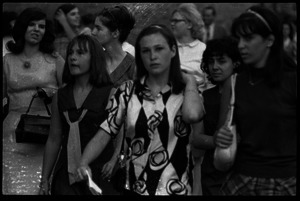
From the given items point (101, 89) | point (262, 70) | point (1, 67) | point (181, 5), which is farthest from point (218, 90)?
point (181, 5)

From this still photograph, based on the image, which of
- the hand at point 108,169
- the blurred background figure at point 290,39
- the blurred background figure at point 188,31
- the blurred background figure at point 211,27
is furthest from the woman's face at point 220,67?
the blurred background figure at point 290,39

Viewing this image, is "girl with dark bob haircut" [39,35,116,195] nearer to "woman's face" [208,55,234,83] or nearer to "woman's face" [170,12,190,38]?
"woman's face" [208,55,234,83]

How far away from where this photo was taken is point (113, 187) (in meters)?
7.09

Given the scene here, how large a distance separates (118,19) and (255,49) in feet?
8.72

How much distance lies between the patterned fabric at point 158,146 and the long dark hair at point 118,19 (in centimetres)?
230

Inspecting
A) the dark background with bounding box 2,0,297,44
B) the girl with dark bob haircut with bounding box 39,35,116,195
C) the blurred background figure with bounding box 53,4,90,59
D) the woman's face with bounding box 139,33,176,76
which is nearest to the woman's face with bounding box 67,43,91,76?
the girl with dark bob haircut with bounding box 39,35,116,195

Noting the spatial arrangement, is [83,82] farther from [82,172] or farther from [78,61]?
[82,172]

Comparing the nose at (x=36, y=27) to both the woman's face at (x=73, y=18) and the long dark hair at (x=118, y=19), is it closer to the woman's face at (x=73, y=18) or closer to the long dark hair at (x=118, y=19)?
the long dark hair at (x=118, y=19)

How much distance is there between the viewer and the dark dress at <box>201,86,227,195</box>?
23.6 feet

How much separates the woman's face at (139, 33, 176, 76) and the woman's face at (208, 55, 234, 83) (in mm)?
1062

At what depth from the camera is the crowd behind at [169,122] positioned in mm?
5988

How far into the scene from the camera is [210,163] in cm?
730

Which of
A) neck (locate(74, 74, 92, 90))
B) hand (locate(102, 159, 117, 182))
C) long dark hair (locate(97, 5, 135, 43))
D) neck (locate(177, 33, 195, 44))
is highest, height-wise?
long dark hair (locate(97, 5, 135, 43))

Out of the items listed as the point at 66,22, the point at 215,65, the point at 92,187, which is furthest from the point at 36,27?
the point at 66,22
